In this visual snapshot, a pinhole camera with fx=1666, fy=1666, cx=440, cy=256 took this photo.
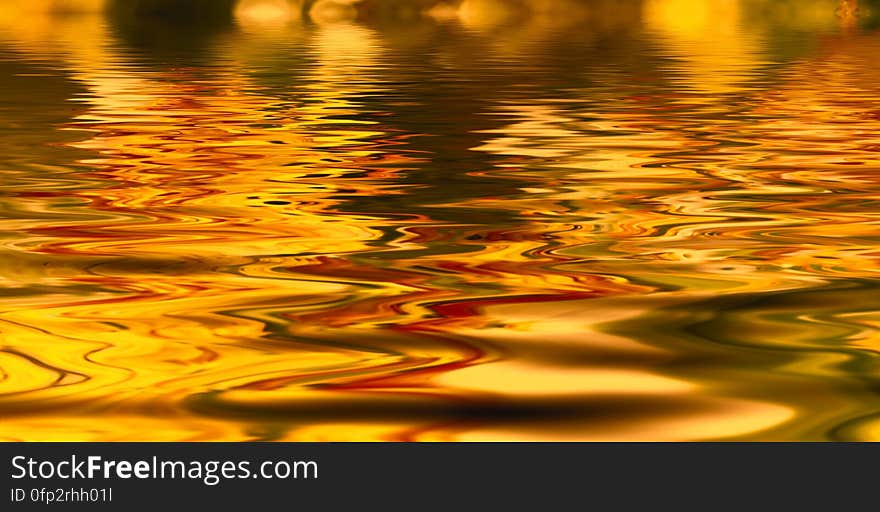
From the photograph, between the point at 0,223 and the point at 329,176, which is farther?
the point at 329,176

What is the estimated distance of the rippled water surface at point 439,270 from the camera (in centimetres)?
340

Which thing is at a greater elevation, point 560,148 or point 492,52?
point 492,52

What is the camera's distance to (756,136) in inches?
396

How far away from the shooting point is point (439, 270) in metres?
5.06

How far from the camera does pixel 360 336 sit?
13.3 feet

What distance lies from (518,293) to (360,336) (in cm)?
74

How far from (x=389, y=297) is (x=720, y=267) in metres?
1.13

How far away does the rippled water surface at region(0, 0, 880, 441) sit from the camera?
3.40 m

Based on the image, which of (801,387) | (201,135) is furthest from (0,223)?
(201,135)

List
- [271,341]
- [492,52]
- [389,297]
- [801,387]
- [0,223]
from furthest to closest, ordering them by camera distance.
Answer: [492,52]
[0,223]
[389,297]
[271,341]
[801,387]

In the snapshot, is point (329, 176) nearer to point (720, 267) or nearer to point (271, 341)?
point (720, 267)
